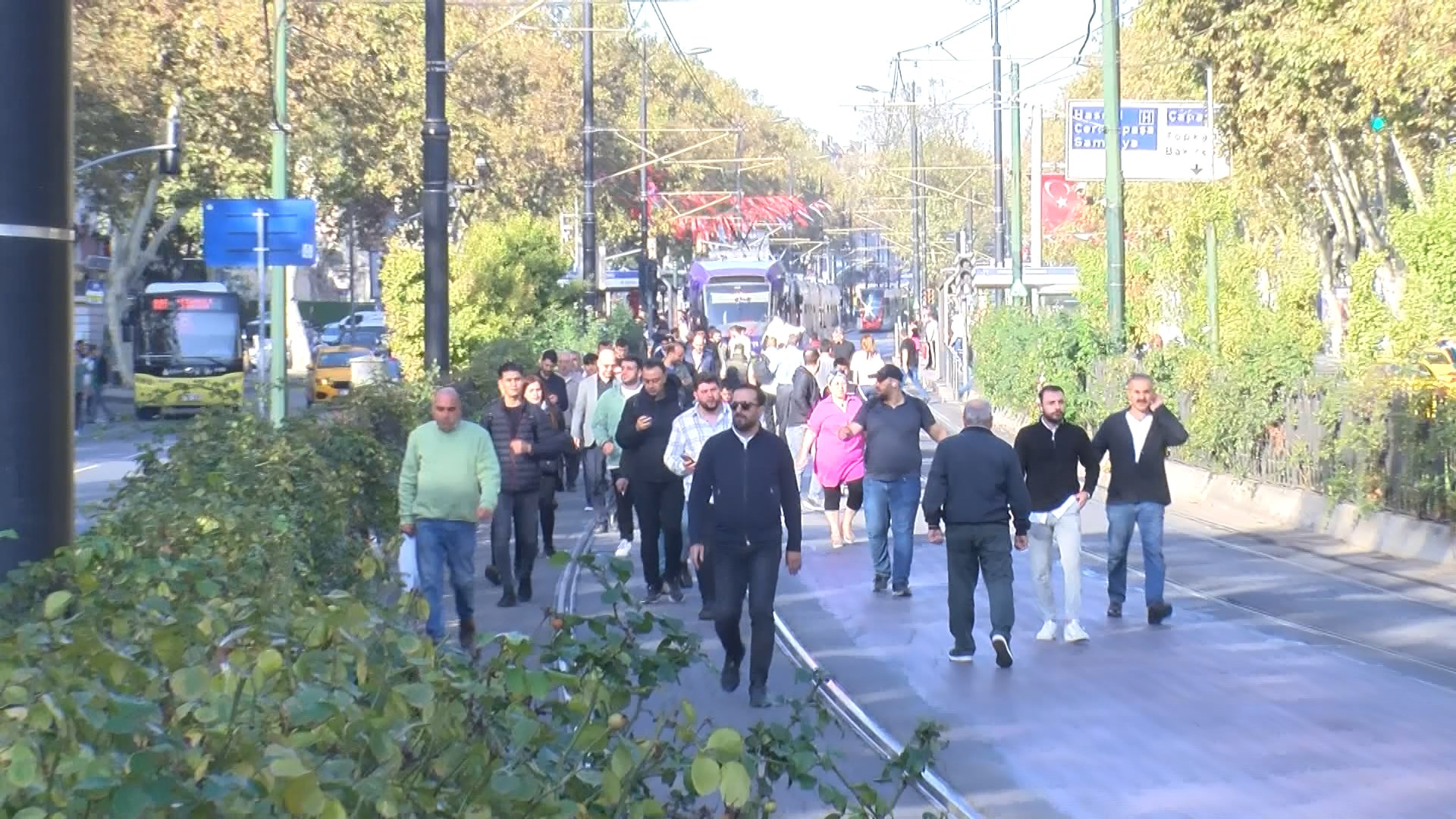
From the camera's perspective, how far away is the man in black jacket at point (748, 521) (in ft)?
34.2

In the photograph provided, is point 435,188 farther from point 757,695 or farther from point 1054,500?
point 757,695

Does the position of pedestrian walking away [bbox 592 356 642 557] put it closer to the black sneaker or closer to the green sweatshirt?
the green sweatshirt

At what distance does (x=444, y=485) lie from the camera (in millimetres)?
11289

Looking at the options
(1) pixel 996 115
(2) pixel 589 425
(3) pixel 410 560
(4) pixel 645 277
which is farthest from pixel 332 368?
(3) pixel 410 560

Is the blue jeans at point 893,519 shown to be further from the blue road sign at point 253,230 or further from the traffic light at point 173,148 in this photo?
the traffic light at point 173,148

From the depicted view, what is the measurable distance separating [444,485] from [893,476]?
15.1ft

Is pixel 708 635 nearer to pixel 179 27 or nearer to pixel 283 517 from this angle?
pixel 283 517

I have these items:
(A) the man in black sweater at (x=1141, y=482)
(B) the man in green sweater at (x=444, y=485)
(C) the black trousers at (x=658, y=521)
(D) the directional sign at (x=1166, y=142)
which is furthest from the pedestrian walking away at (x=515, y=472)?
(D) the directional sign at (x=1166, y=142)

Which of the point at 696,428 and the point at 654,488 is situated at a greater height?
the point at 696,428

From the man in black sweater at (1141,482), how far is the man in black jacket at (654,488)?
3.32 metres

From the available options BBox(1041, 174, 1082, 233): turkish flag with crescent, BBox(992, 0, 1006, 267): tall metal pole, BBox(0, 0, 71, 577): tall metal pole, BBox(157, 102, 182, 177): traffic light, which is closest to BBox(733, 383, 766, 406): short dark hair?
BBox(0, 0, 71, 577): tall metal pole

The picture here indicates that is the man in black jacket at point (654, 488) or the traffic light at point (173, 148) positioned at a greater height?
the traffic light at point (173, 148)

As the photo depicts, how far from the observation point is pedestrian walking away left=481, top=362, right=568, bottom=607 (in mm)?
13953

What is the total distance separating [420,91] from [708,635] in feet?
119
